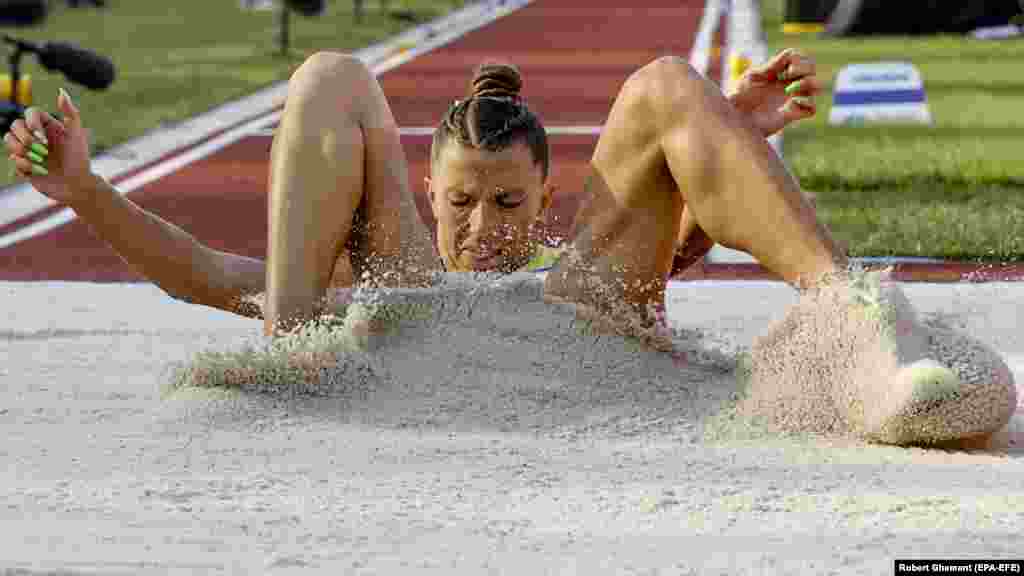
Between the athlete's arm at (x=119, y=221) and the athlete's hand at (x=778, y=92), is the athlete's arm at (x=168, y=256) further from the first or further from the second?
the athlete's hand at (x=778, y=92)

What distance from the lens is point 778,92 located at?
480cm

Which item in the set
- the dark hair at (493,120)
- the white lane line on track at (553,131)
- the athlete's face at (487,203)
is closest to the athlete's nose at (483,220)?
the athlete's face at (487,203)

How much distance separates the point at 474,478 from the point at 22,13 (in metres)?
18.8

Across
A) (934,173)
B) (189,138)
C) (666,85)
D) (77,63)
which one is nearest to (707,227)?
(666,85)

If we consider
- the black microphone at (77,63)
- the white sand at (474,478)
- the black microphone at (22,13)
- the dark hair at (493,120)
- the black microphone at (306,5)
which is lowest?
the black microphone at (22,13)

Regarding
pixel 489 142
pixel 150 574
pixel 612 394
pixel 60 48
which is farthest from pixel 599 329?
pixel 60 48

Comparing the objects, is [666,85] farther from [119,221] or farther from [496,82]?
[119,221]

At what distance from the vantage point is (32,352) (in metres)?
5.52

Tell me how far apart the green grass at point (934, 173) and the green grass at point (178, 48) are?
12.8 feet

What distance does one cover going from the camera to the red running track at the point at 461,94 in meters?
7.64

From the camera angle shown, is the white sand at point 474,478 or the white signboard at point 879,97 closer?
the white sand at point 474,478

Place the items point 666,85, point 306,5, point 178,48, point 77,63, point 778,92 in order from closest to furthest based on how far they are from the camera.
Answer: point 666,85 → point 778,92 → point 77,63 → point 306,5 → point 178,48

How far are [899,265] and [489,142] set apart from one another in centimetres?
312

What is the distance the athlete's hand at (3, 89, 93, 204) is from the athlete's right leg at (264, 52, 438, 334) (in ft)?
1.35
